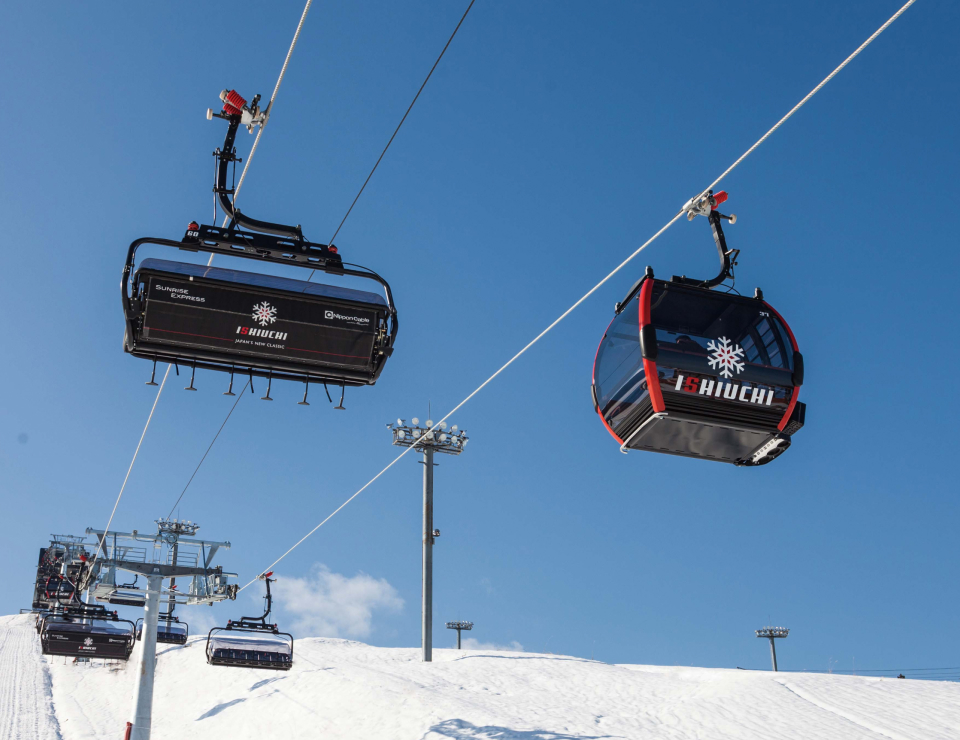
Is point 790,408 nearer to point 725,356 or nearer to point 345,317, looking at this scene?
point 725,356

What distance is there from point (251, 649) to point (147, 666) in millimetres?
2718

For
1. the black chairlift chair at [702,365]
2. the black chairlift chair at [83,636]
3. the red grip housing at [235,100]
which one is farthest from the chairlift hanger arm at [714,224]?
the black chairlift chair at [83,636]

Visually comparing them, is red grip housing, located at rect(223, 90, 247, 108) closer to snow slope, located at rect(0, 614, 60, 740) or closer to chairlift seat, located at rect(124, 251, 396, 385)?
chairlift seat, located at rect(124, 251, 396, 385)

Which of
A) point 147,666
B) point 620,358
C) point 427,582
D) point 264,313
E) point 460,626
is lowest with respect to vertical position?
point 147,666

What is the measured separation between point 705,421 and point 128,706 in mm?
33934

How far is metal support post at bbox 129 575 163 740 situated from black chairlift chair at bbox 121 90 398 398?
1587 centimetres

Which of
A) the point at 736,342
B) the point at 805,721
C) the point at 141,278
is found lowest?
the point at 805,721

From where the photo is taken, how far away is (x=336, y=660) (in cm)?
3500

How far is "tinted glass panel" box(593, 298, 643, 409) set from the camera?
A: 8.37 metres

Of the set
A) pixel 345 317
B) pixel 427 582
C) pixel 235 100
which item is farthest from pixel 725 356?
pixel 427 582

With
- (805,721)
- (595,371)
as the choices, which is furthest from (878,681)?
(595,371)

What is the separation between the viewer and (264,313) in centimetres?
924

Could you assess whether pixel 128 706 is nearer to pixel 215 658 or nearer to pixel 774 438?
pixel 215 658

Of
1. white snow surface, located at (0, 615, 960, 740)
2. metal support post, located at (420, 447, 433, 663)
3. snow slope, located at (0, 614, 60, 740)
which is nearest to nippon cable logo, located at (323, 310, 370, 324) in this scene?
white snow surface, located at (0, 615, 960, 740)
